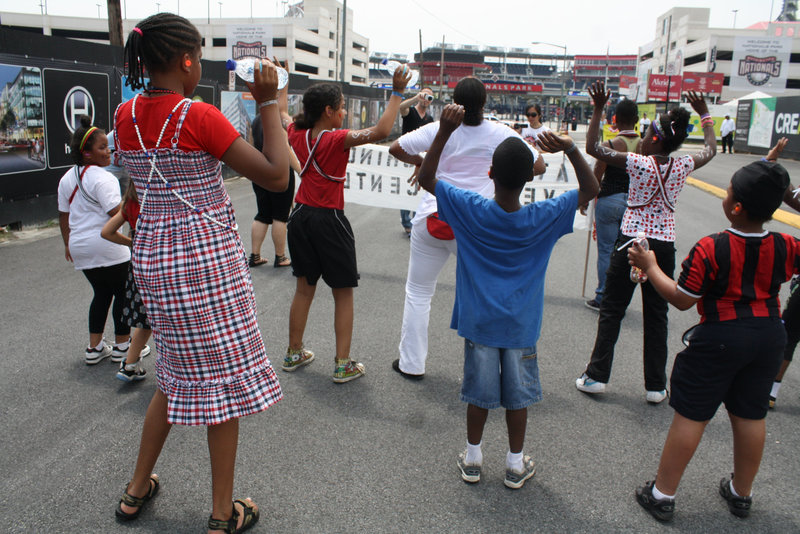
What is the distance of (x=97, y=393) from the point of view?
149 inches

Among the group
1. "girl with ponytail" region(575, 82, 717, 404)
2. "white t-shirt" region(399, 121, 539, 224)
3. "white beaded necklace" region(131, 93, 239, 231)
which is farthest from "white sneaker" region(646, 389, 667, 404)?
"white beaded necklace" region(131, 93, 239, 231)

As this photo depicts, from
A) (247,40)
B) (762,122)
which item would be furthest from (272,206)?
(247,40)

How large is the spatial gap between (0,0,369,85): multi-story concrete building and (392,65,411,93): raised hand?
74.2 m

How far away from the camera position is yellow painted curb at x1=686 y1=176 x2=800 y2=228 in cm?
1093

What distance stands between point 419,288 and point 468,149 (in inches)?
38.3

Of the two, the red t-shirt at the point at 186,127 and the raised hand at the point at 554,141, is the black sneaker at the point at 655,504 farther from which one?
the red t-shirt at the point at 186,127

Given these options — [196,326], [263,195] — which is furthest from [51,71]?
[196,326]

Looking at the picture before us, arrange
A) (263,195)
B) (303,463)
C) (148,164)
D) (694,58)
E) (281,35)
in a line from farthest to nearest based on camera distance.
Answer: (281,35)
(694,58)
(263,195)
(303,463)
(148,164)

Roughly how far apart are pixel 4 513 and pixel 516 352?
2.35m

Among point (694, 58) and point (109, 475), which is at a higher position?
point (694, 58)

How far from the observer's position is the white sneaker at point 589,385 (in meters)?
3.90

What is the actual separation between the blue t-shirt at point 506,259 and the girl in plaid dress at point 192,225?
0.93 metres

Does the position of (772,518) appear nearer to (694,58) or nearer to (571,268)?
(571,268)

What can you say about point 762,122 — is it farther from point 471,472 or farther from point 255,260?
point 471,472
